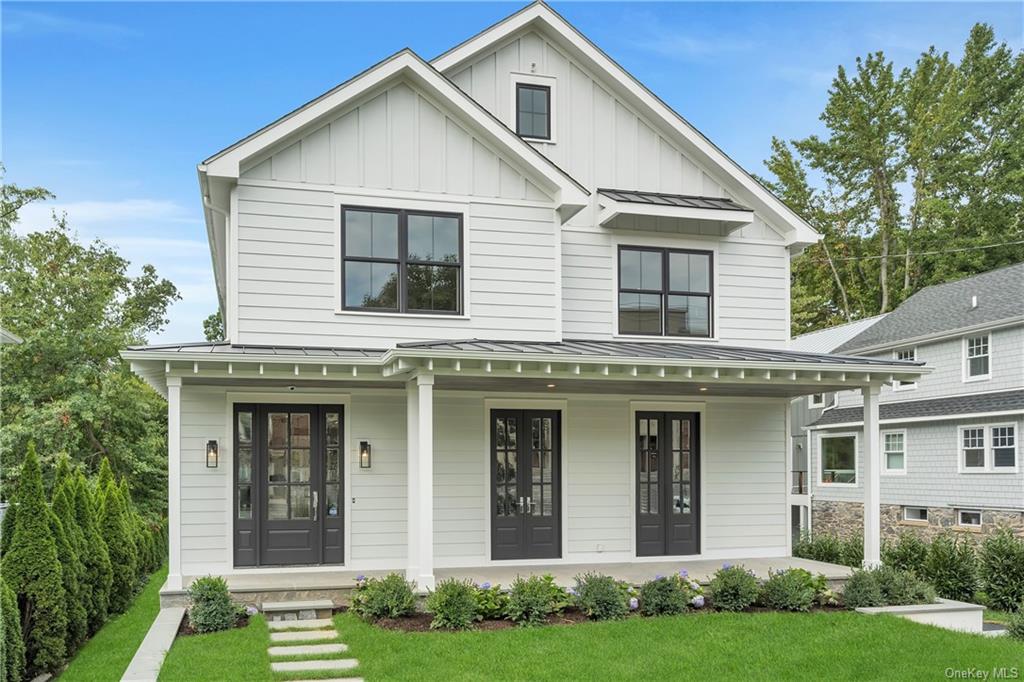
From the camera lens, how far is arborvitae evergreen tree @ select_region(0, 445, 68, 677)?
8305mm

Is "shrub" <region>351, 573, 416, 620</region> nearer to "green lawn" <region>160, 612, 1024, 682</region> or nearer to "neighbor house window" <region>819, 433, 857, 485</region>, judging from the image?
"green lawn" <region>160, 612, 1024, 682</region>

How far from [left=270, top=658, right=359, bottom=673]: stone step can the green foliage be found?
14638mm

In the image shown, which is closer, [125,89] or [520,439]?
[520,439]

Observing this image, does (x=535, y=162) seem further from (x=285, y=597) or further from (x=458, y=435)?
(x=285, y=597)

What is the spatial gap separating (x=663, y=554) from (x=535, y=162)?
601cm

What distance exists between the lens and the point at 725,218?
12805 mm

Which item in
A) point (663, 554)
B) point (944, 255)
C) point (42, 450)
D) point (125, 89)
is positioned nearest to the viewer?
point (663, 554)

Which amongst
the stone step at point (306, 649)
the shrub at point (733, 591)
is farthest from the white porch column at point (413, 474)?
the shrub at point (733, 591)

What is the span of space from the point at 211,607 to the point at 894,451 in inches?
845

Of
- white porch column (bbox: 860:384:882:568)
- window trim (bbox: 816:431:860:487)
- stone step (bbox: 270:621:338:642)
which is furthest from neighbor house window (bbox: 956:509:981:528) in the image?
stone step (bbox: 270:621:338:642)

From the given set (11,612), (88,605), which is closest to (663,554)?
(88,605)

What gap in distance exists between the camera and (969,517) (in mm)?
22328

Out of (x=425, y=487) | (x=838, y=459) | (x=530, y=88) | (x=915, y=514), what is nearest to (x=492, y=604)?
(x=425, y=487)

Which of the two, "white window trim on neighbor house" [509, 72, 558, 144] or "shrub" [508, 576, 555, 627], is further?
"white window trim on neighbor house" [509, 72, 558, 144]
